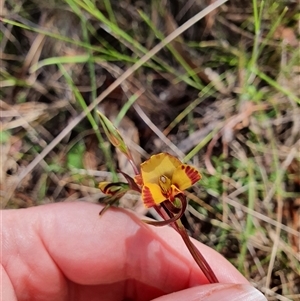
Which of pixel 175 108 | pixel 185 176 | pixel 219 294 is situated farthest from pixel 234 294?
pixel 175 108

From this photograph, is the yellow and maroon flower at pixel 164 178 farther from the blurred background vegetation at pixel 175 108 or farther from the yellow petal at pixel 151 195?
the blurred background vegetation at pixel 175 108

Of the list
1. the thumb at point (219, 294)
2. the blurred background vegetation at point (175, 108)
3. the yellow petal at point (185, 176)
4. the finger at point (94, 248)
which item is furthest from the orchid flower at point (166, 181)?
the blurred background vegetation at point (175, 108)

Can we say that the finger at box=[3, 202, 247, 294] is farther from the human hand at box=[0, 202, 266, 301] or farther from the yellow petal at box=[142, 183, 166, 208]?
the yellow petal at box=[142, 183, 166, 208]

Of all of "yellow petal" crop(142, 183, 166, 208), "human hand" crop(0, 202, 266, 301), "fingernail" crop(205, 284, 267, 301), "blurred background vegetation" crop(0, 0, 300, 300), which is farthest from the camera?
"blurred background vegetation" crop(0, 0, 300, 300)

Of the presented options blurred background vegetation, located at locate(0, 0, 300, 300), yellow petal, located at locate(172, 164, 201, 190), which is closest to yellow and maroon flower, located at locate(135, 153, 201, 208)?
yellow petal, located at locate(172, 164, 201, 190)

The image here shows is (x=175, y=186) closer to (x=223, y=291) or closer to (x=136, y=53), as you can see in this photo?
(x=223, y=291)

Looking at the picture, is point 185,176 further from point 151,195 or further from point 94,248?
point 94,248
